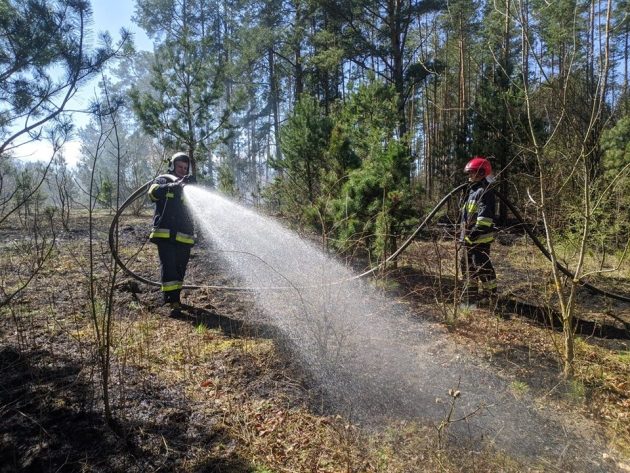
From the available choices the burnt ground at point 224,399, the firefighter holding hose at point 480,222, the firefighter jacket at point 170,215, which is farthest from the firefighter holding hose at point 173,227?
the firefighter holding hose at point 480,222

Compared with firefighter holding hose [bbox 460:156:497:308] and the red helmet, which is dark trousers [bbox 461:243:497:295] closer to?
firefighter holding hose [bbox 460:156:497:308]

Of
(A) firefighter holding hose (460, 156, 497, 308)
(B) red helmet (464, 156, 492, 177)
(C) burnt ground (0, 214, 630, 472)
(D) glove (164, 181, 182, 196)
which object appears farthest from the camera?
(B) red helmet (464, 156, 492, 177)

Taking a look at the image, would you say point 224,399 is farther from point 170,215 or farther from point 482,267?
point 482,267

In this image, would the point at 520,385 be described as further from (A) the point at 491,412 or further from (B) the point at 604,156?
(B) the point at 604,156

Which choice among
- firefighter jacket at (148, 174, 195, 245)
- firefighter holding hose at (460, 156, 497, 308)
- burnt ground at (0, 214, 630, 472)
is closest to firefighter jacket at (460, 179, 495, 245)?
firefighter holding hose at (460, 156, 497, 308)

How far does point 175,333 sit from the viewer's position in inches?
161

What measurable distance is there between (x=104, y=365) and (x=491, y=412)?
8.38 feet

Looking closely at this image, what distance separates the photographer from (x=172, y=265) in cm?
459

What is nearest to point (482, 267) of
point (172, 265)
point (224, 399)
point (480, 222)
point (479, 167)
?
point (480, 222)

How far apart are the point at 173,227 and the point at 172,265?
0.45 m

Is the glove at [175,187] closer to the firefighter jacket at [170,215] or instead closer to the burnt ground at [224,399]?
the firefighter jacket at [170,215]

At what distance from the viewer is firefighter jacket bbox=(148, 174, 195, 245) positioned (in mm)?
4367

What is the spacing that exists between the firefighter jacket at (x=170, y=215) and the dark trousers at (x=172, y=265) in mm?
114

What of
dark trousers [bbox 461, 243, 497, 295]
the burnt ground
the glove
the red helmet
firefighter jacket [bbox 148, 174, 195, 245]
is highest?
the red helmet
